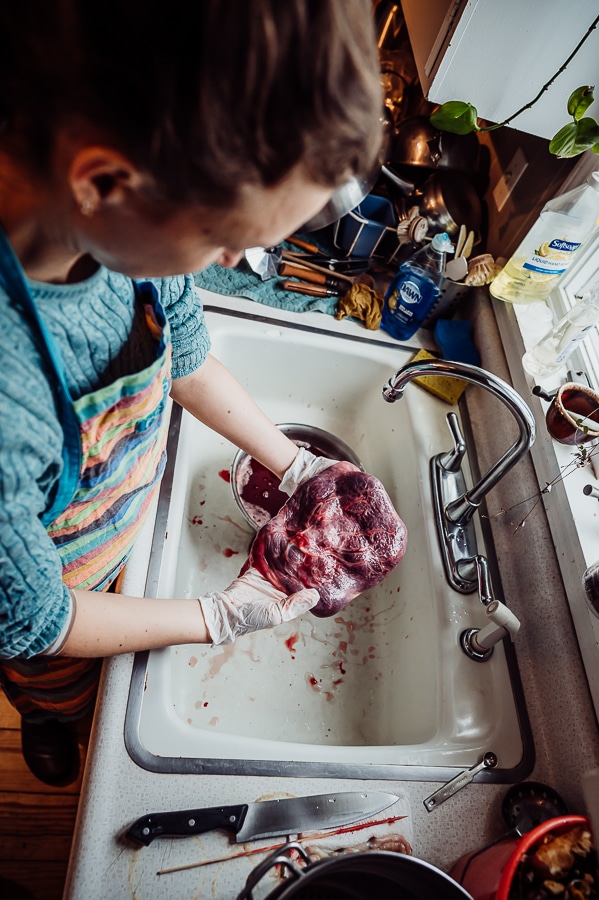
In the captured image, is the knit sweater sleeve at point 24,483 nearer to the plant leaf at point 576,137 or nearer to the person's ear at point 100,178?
the person's ear at point 100,178

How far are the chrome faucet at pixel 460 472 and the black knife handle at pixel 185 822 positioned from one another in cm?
54

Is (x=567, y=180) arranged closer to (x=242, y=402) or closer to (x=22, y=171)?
(x=242, y=402)

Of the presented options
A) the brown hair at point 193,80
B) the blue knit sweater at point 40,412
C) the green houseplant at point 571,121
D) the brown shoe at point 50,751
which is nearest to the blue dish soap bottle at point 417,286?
the green houseplant at point 571,121

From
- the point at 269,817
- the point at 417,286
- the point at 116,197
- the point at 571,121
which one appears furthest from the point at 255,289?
the point at 269,817

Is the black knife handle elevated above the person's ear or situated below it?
below

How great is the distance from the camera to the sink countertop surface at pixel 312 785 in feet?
2.10

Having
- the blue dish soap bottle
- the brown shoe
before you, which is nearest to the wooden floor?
the brown shoe

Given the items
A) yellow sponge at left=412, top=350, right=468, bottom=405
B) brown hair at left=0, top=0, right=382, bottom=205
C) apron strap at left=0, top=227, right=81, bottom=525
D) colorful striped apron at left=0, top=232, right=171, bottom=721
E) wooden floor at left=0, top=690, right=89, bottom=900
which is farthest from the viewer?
yellow sponge at left=412, top=350, right=468, bottom=405

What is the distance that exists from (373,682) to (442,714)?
0.72 feet

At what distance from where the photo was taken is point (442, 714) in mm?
883

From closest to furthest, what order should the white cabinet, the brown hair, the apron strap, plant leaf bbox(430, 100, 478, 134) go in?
the brown hair
the apron strap
the white cabinet
plant leaf bbox(430, 100, 478, 134)

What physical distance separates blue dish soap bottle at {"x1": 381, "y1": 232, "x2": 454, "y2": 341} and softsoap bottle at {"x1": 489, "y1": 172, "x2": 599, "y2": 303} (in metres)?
0.14

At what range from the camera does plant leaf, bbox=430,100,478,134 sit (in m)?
1.01

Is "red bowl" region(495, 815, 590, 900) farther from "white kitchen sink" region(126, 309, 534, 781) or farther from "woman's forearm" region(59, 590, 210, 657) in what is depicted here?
"woman's forearm" region(59, 590, 210, 657)
